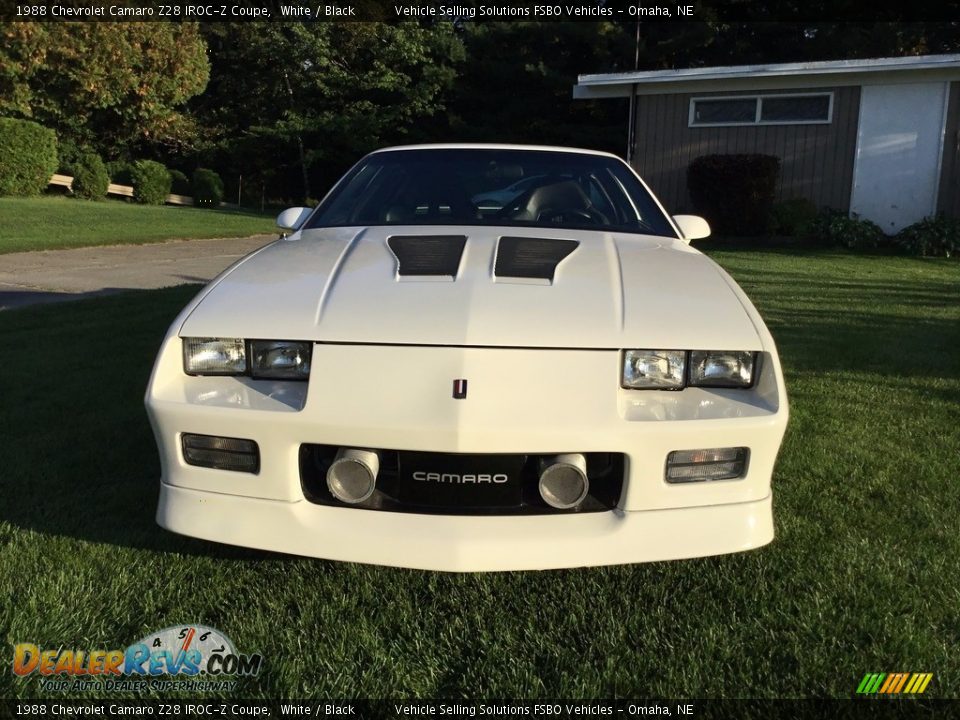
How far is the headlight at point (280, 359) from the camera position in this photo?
214cm

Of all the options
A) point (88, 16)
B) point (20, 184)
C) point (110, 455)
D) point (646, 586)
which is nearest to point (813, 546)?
point (646, 586)

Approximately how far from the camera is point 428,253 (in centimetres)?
258

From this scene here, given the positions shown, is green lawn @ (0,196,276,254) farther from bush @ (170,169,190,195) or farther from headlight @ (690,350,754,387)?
headlight @ (690,350,754,387)

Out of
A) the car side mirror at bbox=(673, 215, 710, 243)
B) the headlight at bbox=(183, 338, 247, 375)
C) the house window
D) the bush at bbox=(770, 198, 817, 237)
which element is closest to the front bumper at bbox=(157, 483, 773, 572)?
the headlight at bbox=(183, 338, 247, 375)

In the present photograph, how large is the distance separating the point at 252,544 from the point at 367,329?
0.63 meters

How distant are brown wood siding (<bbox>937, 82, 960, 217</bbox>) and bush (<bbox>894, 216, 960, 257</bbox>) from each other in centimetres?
73

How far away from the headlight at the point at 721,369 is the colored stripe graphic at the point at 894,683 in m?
0.77

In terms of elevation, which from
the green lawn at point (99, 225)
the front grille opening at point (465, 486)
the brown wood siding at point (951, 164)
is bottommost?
the green lawn at point (99, 225)

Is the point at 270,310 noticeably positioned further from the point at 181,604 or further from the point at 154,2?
the point at 154,2

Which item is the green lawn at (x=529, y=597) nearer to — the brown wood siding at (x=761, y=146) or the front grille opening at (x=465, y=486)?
the front grille opening at (x=465, y=486)

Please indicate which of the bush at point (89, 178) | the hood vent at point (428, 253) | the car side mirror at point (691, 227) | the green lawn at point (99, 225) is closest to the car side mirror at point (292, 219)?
the hood vent at point (428, 253)

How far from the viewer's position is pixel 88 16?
22.7m

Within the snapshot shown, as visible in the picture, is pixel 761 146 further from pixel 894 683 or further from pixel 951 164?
pixel 894 683

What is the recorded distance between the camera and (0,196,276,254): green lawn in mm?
12047
